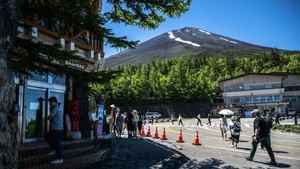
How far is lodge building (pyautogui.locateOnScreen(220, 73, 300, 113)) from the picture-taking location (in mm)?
87562

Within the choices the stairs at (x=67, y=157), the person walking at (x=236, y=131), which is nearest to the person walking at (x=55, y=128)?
the stairs at (x=67, y=157)

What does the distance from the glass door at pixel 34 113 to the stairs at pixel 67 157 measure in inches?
62.5

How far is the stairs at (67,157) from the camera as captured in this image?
1114cm

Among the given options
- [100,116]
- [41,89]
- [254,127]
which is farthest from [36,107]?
[254,127]

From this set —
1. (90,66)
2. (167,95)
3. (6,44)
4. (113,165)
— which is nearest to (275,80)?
(167,95)

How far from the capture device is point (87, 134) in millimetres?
20422

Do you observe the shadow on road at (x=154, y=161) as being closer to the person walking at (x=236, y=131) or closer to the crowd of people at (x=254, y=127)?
the crowd of people at (x=254, y=127)

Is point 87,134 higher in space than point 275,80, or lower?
lower

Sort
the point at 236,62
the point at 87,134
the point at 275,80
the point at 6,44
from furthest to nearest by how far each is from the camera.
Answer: the point at 236,62 < the point at 275,80 < the point at 87,134 < the point at 6,44

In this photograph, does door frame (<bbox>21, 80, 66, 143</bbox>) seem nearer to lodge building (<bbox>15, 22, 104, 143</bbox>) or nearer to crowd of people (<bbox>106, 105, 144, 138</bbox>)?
lodge building (<bbox>15, 22, 104, 143</bbox>)

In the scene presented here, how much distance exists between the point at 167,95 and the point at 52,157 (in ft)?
235

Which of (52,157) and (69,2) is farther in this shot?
(52,157)

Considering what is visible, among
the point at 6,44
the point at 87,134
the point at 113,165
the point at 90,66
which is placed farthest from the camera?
the point at 90,66

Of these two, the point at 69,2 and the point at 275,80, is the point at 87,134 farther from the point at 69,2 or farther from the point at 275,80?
the point at 275,80
